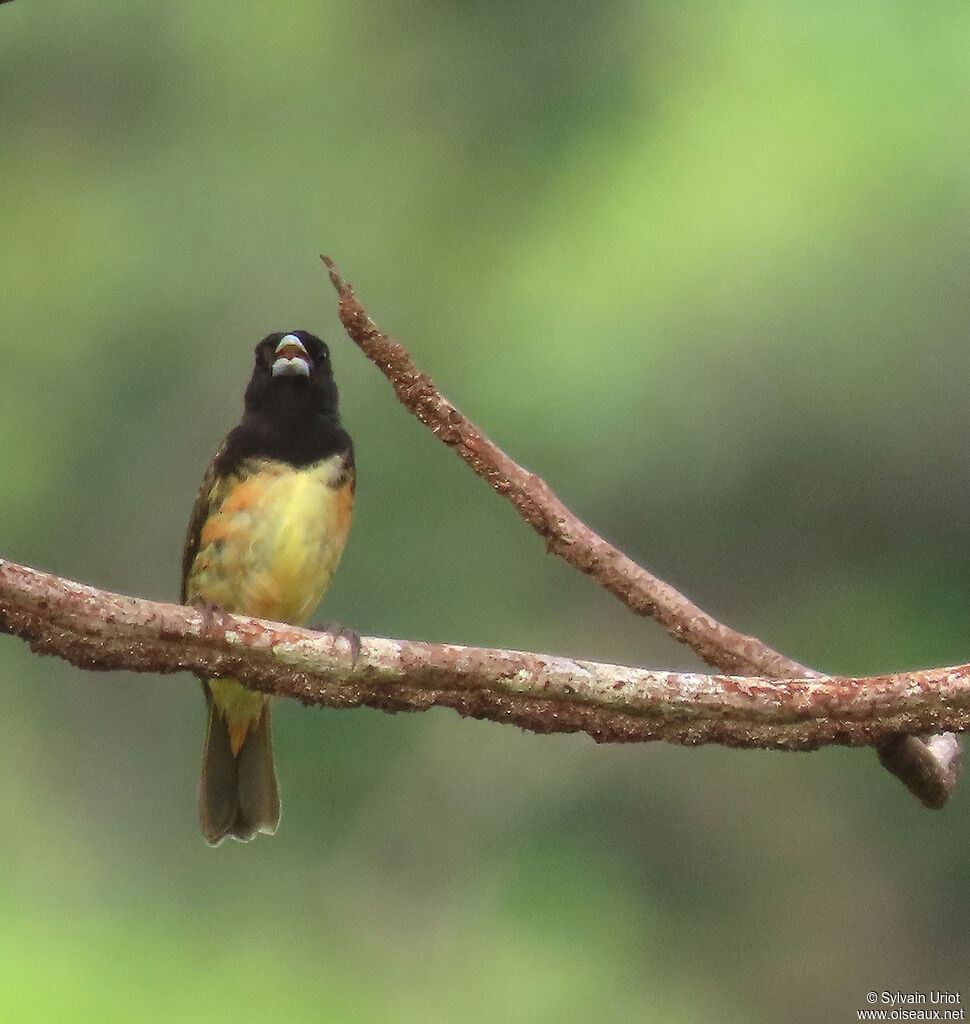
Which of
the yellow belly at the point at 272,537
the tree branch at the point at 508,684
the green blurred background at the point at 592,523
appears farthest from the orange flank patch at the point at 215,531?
the green blurred background at the point at 592,523

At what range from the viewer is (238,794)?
3936 mm

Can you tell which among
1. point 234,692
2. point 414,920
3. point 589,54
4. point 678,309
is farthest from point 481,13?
point 234,692

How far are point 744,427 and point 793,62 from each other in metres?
2.03

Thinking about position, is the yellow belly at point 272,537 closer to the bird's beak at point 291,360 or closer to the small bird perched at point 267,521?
the small bird perched at point 267,521

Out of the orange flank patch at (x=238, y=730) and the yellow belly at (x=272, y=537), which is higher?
the yellow belly at (x=272, y=537)

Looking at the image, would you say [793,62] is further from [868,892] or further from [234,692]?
[234,692]

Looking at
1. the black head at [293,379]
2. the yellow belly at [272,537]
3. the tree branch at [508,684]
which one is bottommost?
the tree branch at [508,684]

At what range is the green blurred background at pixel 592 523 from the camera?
782cm

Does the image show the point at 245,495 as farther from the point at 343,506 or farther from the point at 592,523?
the point at 592,523

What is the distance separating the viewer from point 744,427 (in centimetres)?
798

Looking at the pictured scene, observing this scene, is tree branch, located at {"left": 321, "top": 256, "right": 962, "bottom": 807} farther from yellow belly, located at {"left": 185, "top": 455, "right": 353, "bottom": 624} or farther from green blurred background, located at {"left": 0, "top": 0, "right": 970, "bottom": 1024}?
green blurred background, located at {"left": 0, "top": 0, "right": 970, "bottom": 1024}

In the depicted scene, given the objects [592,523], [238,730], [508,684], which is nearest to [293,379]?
[238,730]

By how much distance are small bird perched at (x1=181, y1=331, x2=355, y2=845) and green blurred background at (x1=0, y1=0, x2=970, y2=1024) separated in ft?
11.2

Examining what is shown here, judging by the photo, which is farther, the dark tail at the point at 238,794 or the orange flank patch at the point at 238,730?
the orange flank patch at the point at 238,730
